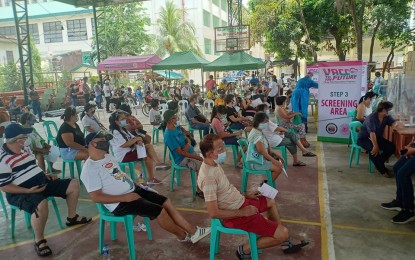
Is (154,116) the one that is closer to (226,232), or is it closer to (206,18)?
(226,232)

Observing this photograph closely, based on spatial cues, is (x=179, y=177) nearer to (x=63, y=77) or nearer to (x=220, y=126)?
(x=220, y=126)

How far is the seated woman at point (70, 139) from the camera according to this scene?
5.25 metres

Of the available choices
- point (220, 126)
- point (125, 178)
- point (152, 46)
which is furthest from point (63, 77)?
point (125, 178)

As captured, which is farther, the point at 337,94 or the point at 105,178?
the point at 337,94

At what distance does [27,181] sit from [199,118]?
14.3 feet

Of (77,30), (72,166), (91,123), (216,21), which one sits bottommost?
(72,166)

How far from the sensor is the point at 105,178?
3322 mm

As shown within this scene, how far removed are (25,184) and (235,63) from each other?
911cm

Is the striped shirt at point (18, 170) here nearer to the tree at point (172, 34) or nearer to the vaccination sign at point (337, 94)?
the vaccination sign at point (337, 94)

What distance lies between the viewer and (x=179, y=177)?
17.8 feet

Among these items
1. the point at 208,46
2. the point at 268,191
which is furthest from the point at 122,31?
the point at 268,191

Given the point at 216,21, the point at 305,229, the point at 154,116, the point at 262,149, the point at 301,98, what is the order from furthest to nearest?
1. the point at 216,21
2. the point at 301,98
3. the point at 154,116
4. the point at 262,149
5. the point at 305,229

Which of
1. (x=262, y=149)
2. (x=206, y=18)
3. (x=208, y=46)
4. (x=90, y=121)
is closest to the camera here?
(x=262, y=149)

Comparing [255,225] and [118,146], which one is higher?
[118,146]
